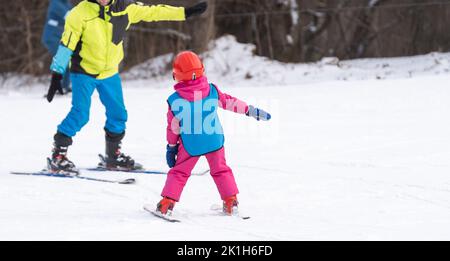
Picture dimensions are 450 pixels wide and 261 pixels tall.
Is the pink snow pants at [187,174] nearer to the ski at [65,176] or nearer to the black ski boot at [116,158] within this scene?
the ski at [65,176]

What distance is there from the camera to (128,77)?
13281 mm

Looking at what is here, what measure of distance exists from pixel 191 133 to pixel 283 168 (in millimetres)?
1914

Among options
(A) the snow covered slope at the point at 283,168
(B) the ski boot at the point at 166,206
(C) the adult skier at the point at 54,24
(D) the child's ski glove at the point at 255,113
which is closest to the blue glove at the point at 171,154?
(B) the ski boot at the point at 166,206

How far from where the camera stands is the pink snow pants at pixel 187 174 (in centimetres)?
529

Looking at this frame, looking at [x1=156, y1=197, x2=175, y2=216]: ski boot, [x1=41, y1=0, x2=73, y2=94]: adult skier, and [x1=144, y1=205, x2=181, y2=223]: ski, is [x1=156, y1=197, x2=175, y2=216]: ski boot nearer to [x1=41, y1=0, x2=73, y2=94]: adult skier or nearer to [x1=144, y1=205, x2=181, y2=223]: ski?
[x1=144, y1=205, x2=181, y2=223]: ski

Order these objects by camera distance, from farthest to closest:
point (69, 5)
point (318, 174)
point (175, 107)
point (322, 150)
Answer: point (69, 5) < point (322, 150) < point (318, 174) < point (175, 107)

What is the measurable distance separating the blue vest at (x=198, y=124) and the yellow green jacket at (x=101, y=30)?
5.53 feet

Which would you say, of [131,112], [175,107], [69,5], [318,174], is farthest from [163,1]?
[175,107]

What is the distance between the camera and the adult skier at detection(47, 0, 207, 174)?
6648mm

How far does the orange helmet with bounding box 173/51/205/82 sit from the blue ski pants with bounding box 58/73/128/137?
1.72 m

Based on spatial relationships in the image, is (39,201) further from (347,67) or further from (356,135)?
(347,67)

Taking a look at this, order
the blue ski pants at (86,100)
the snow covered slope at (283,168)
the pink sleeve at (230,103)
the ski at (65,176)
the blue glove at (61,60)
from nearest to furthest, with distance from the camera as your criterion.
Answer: the snow covered slope at (283,168)
the pink sleeve at (230,103)
the ski at (65,176)
the blue glove at (61,60)
the blue ski pants at (86,100)

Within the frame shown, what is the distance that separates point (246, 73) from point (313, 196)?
699 centimetres

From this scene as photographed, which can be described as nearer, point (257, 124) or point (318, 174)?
point (318, 174)
